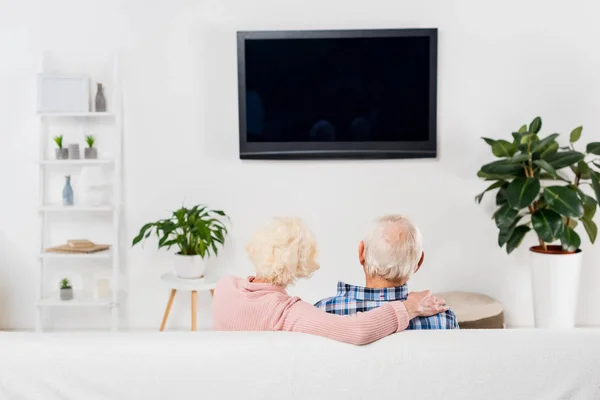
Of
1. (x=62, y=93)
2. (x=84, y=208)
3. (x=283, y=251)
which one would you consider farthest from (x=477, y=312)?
(x=62, y=93)

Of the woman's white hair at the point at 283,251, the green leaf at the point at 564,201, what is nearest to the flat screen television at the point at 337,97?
the green leaf at the point at 564,201

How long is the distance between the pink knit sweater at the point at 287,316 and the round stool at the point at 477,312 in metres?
1.70

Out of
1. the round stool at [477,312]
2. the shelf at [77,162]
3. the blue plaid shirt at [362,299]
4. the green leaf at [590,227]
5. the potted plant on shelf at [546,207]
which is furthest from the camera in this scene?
the shelf at [77,162]

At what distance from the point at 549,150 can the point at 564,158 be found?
3.6 inches

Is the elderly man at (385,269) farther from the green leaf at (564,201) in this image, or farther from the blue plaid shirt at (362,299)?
the green leaf at (564,201)

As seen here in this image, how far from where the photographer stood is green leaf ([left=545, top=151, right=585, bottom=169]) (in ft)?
11.5

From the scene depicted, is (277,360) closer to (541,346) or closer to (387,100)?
(541,346)

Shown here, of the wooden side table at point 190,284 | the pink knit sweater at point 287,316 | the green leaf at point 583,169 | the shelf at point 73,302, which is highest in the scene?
the green leaf at point 583,169

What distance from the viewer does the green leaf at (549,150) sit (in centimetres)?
359

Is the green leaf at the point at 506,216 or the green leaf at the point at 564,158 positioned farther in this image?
the green leaf at the point at 506,216

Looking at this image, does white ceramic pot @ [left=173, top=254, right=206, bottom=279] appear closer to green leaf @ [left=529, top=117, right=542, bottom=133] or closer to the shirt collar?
green leaf @ [left=529, top=117, right=542, bottom=133]

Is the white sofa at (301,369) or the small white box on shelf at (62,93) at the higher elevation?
the small white box on shelf at (62,93)

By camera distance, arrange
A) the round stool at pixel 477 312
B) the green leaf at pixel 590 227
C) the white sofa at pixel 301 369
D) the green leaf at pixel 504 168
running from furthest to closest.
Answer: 1. the green leaf at pixel 590 227
2. the green leaf at pixel 504 168
3. the round stool at pixel 477 312
4. the white sofa at pixel 301 369

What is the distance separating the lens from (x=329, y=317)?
1.60m
